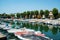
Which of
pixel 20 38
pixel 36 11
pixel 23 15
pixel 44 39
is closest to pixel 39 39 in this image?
pixel 44 39

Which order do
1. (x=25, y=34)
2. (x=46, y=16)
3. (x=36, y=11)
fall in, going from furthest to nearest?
(x=36, y=11)
(x=46, y=16)
(x=25, y=34)

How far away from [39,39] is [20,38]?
2.55m

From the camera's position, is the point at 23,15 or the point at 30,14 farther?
the point at 23,15

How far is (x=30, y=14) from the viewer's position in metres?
74.4

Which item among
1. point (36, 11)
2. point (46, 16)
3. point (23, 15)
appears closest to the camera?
point (46, 16)

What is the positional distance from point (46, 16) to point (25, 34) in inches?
1811

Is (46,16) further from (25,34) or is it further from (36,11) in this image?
(25,34)

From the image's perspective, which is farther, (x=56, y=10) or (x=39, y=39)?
(x=56, y=10)

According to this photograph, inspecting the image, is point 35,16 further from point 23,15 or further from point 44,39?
point 44,39

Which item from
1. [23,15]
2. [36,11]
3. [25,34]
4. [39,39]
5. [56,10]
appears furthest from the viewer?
[23,15]

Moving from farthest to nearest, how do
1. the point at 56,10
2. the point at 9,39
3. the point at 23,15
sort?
the point at 23,15
the point at 56,10
the point at 9,39

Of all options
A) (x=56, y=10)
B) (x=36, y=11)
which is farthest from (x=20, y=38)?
(x=36, y=11)

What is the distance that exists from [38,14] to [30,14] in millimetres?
6147

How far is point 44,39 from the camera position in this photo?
57.4 feet
